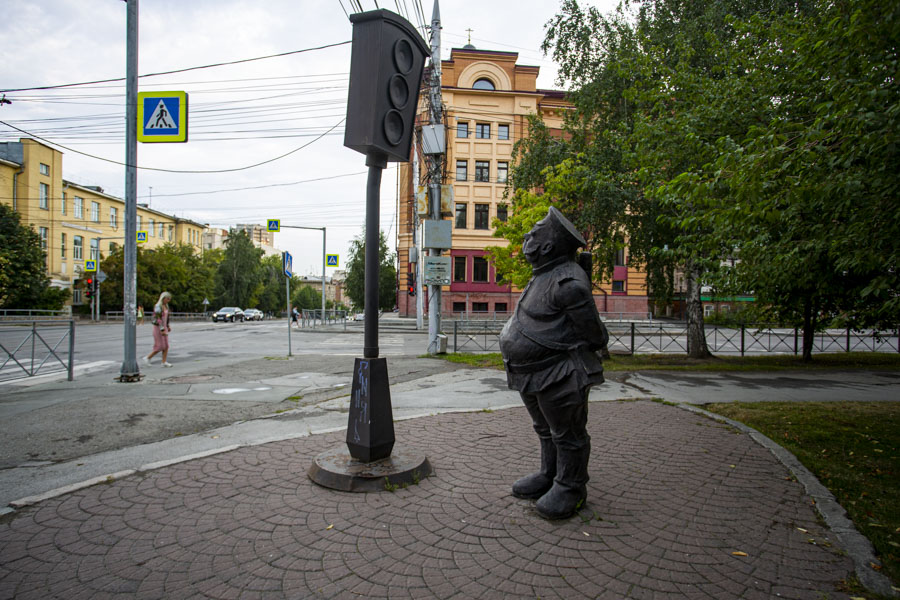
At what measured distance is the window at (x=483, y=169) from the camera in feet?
122

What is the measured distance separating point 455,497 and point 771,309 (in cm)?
1316

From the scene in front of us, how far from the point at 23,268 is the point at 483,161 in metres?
35.4

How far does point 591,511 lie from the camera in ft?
11.0

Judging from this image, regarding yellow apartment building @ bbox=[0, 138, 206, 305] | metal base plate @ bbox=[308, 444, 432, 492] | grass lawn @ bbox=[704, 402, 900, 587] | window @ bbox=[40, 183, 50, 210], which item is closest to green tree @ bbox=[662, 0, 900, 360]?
grass lawn @ bbox=[704, 402, 900, 587]

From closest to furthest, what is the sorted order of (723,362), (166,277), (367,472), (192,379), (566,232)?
(566,232) → (367,472) → (192,379) → (723,362) → (166,277)

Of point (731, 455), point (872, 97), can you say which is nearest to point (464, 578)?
point (731, 455)

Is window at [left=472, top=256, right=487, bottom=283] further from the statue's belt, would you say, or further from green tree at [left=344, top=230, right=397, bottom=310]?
the statue's belt

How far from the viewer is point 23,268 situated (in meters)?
36.2

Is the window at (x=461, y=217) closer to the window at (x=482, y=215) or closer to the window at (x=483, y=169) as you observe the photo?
the window at (x=482, y=215)

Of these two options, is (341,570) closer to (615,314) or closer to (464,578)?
(464,578)

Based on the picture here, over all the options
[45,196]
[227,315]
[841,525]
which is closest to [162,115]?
[841,525]

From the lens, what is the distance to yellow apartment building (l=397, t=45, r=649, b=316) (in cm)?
3572

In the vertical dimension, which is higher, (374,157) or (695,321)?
(374,157)

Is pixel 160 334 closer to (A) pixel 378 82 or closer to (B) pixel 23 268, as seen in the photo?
(A) pixel 378 82
